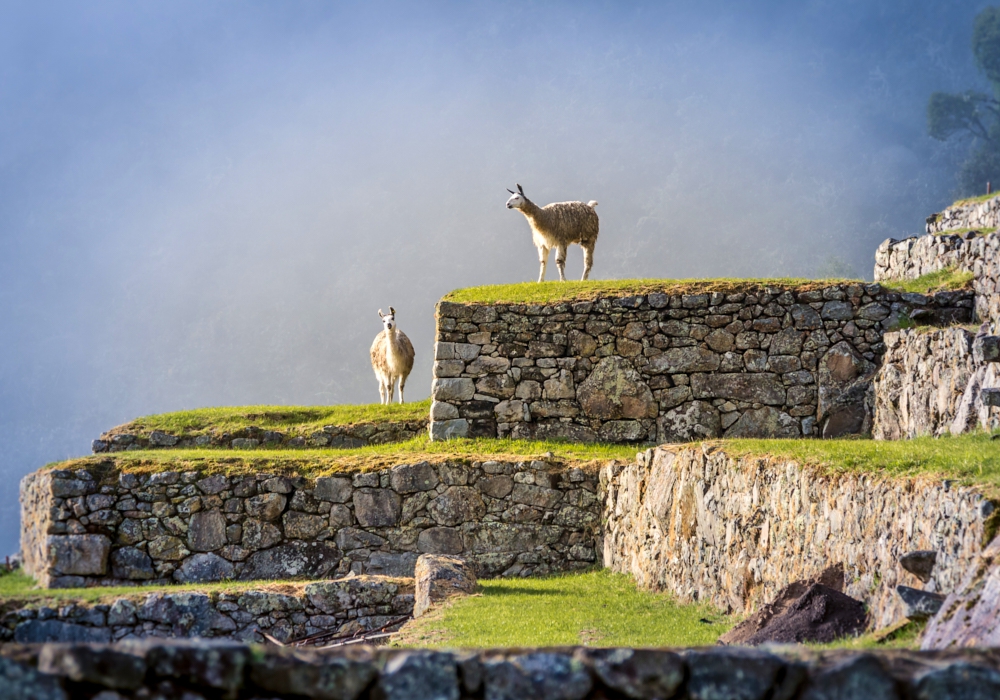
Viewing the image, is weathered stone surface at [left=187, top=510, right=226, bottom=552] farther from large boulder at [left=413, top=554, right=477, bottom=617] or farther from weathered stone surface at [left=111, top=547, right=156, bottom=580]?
large boulder at [left=413, top=554, right=477, bottom=617]

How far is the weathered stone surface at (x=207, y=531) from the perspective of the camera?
42.6 ft

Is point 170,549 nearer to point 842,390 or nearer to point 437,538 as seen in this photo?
point 437,538

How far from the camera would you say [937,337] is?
11.4 m

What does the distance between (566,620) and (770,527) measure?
192 cm

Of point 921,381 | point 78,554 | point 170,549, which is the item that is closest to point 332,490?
point 170,549

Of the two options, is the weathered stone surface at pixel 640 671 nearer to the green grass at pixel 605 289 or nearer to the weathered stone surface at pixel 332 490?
the weathered stone surface at pixel 332 490

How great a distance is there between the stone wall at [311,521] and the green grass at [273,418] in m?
3.54

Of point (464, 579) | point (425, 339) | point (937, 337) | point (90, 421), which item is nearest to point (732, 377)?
point (937, 337)

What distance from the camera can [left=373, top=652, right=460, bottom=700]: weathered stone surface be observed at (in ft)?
8.82

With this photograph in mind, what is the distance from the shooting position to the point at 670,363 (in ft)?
47.4

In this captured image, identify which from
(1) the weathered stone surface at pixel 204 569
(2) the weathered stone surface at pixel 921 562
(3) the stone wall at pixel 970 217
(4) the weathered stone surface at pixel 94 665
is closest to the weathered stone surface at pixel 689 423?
(3) the stone wall at pixel 970 217

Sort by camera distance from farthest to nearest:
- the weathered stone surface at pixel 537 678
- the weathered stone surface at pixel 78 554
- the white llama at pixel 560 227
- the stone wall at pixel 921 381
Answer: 1. the white llama at pixel 560 227
2. the weathered stone surface at pixel 78 554
3. the stone wall at pixel 921 381
4. the weathered stone surface at pixel 537 678

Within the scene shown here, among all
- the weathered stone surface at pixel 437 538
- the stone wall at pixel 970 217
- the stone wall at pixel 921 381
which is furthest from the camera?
the stone wall at pixel 970 217

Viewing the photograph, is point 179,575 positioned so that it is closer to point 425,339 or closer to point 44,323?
point 425,339
